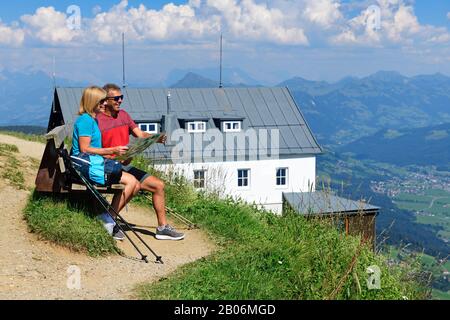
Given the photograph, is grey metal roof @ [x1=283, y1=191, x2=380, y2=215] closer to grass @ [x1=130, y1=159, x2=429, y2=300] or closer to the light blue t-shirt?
grass @ [x1=130, y1=159, x2=429, y2=300]

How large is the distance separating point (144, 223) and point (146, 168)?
11.1 feet

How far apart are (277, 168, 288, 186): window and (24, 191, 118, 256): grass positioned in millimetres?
31493

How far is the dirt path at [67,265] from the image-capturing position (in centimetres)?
580

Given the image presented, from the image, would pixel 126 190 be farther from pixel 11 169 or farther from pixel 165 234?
pixel 11 169

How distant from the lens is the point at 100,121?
25.6ft

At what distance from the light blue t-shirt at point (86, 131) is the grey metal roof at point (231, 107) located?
32435mm

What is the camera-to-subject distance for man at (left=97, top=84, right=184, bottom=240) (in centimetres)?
777

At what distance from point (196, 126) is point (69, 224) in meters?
34.7

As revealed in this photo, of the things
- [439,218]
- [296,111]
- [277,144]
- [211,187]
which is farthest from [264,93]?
[439,218]

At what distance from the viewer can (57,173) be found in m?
7.96
